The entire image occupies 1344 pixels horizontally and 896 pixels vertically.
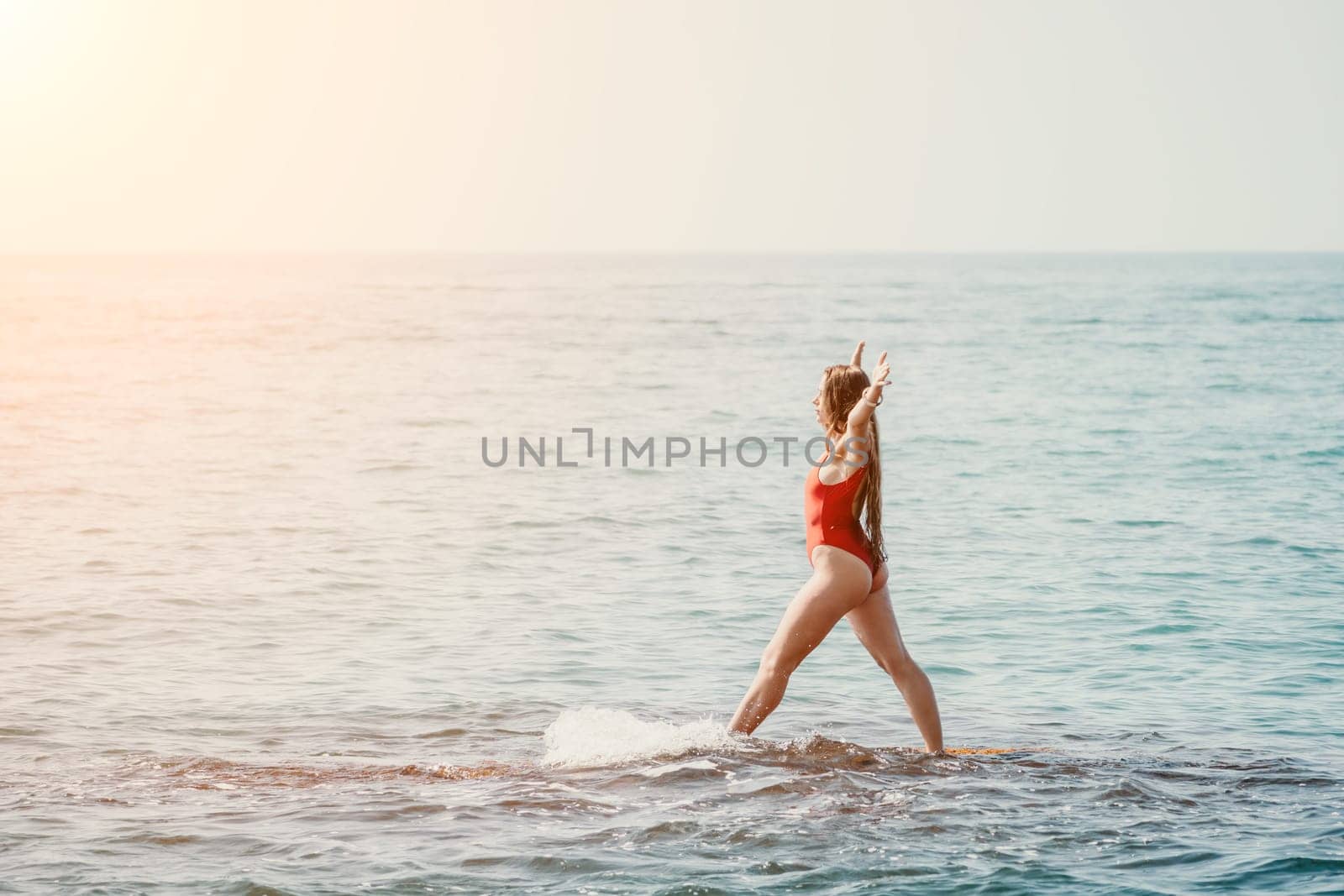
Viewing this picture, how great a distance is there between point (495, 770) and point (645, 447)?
1709 centimetres

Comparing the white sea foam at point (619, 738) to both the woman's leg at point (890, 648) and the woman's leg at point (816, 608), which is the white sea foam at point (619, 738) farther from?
the woman's leg at point (890, 648)

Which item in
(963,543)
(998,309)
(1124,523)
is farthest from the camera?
(998,309)

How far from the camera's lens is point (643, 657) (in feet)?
35.3

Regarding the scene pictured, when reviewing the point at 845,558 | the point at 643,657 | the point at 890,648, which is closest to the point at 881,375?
the point at 845,558

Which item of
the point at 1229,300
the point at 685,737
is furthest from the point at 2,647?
the point at 1229,300

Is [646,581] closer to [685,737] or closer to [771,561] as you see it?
[771,561]

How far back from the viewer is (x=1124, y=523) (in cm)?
1686

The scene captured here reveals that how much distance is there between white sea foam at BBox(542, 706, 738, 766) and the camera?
310 inches

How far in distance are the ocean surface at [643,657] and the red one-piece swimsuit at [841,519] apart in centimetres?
127

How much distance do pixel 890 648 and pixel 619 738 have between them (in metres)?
1.77

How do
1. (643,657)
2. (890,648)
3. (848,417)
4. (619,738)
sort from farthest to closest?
1. (643,657)
2. (619,738)
3. (890,648)
4. (848,417)

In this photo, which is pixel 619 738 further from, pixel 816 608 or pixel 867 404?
pixel 867 404

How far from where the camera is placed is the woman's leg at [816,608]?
736 cm

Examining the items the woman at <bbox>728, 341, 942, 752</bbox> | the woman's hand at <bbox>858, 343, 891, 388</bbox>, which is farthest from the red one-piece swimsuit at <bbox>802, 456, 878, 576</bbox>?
the woman's hand at <bbox>858, 343, 891, 388</bbox>
